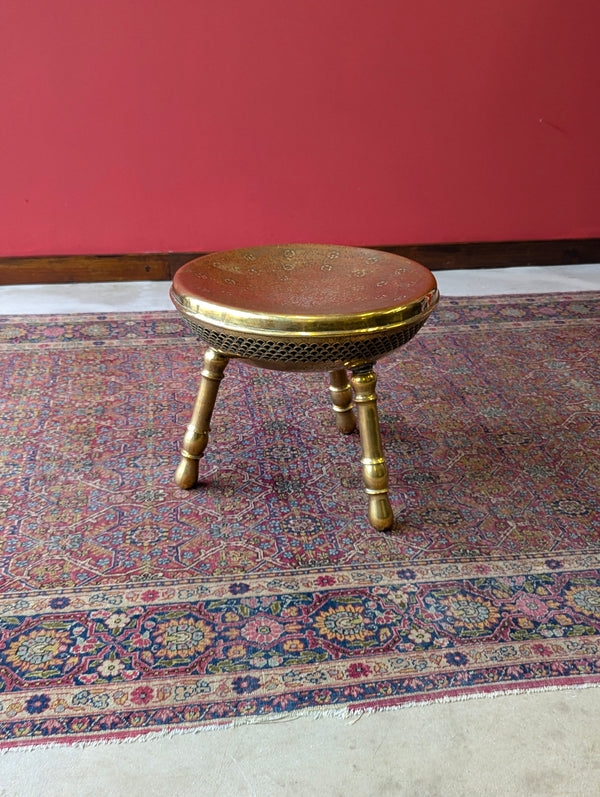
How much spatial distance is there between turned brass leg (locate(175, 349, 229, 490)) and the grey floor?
758 millimetres

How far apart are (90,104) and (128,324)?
1.02m

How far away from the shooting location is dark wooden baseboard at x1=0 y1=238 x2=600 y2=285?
3.40 m

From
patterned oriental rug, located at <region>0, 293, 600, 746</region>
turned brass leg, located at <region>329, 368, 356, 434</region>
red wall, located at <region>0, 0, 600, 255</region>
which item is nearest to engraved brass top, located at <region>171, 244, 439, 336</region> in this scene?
turned brass leg, located at <region>329, 368, 356, 434</region>

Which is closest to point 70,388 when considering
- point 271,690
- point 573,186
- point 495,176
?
point 271,690

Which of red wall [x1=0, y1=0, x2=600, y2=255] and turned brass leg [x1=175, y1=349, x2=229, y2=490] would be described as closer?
turned brass leg [x1=175, y1=349, x2=229, y2=490]

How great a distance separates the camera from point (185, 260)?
3.48 meters

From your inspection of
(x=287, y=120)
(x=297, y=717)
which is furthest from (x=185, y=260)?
(x=297, y=717)

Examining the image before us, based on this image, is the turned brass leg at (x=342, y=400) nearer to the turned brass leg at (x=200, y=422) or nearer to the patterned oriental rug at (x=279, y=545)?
the patterned oriental rug at (x=279, y=545)

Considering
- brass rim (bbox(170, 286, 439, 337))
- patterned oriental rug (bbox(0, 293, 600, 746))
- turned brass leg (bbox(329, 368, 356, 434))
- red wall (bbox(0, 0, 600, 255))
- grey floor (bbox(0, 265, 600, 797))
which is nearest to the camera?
grey floor (bbox(0, 265, 600, 797))

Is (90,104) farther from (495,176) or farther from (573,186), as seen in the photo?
(573,186)

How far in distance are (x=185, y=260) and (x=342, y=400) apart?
162 cm

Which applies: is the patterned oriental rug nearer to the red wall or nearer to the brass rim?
the brass rim

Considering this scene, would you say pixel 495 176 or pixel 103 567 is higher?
pixel 495 176

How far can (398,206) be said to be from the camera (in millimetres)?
3580
